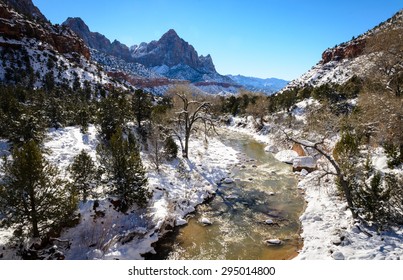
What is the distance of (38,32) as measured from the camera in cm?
8738

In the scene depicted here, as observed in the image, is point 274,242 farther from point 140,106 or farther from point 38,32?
point 38,32

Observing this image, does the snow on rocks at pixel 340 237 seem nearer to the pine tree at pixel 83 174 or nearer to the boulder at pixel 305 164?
the boulder at pixel 305 164

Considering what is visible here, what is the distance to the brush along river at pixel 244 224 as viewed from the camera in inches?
526

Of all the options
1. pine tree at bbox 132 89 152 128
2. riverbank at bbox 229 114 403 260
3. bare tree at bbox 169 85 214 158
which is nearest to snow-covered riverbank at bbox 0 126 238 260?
bare tree at bbox 169 85 214 158

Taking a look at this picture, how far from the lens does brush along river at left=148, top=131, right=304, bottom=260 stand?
13359 millimetres

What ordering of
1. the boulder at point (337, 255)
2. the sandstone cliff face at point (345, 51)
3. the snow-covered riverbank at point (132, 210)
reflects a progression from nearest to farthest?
the boulder at point (337, 255), the snow-covered riverbank at point (132, 210), the sandstone cliff face at point (345, 51)

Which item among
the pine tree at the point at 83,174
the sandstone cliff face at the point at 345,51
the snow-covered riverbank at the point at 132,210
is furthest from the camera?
the sandstone cliff face at the point at 345,51

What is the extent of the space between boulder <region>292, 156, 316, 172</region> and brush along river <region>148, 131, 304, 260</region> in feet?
5.48

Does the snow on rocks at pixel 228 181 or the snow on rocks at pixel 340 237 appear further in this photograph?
the snow on rocks at pixel 228 181

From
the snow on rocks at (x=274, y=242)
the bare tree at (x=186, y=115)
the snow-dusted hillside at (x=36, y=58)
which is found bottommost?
the snow on rocks at (x=274, y=242)

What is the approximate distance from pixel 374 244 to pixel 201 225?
931 centimetres

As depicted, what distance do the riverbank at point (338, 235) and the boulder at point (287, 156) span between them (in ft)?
38.8

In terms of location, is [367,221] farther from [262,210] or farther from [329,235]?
[262,210]

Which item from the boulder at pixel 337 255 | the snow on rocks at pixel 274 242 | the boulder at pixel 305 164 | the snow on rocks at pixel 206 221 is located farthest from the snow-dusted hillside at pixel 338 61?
the boulder at pixel 337 255
